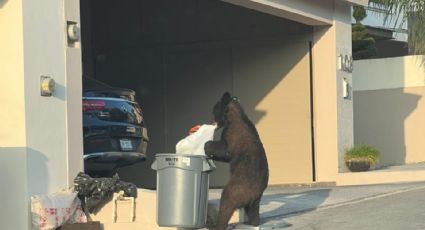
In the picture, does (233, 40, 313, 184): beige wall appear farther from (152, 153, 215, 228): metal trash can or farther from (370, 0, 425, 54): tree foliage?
(152, 153, 215, 228): metal trash can

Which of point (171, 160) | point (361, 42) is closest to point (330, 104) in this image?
point (171, 160)

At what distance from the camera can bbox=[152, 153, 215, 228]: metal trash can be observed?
8062 mm

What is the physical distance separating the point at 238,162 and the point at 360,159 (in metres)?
7.99

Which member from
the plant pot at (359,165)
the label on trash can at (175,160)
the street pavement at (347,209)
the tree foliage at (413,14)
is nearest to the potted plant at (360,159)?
the plant pot at (359,165)

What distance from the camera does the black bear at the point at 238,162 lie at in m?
8.16

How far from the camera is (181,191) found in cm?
807

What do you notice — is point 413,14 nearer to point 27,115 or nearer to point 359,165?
point 359,165

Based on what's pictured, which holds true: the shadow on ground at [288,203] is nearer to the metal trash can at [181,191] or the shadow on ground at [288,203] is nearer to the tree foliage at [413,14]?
the metal trash can at [181,191]

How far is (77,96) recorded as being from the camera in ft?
29.0

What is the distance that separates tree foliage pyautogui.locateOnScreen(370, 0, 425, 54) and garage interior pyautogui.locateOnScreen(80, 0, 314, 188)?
8.88 ft

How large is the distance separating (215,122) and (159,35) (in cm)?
966

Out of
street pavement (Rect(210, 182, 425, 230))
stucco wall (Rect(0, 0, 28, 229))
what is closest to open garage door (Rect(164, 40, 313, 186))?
street pavement (Rect(210, 182, 425, 230))

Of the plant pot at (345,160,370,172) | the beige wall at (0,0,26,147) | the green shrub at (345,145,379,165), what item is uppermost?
the beige wall at (0,0,26,147)

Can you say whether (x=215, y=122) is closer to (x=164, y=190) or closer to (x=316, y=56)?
(x=164, y=190)
